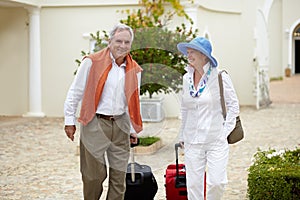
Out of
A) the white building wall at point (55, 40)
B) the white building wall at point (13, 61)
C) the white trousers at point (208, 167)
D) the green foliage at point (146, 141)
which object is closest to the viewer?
the white trousers at point (208, 167)

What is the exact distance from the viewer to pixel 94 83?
420 cm

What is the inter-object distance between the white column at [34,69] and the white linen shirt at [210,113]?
9871 mm

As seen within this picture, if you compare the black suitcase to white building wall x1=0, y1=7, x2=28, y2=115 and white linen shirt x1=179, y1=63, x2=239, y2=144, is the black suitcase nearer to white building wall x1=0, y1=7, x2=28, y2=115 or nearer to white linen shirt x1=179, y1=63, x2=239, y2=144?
white linen shirt x1=179, y1=63, x2=239, y2=144

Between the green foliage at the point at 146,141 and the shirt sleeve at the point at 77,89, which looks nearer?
the shirt sleeve at the point at 77,89

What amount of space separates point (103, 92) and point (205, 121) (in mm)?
788

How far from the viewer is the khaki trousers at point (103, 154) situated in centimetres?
428

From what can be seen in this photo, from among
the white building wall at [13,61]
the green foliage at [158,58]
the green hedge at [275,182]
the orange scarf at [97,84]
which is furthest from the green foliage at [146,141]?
the white building wall at [13,61]

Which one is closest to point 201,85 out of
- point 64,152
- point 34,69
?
point 64,152

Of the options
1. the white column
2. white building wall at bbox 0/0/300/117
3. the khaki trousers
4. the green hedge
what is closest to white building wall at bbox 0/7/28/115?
white building wall at bbox 0/0/300/117

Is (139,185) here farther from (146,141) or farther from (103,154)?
(146,141)

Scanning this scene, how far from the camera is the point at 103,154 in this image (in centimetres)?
431

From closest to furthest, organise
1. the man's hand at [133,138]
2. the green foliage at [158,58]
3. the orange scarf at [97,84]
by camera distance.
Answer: the orange scarf at [97,84] < the man's hand at [133,138] < the green foliage at [158,58]

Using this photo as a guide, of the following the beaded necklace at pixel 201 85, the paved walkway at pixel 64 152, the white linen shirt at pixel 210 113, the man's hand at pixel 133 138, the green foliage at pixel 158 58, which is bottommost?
the paved walkway at pixel 64 152

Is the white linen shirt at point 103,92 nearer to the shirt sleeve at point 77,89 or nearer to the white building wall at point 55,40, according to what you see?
the shirt sleeve at point 77,89
